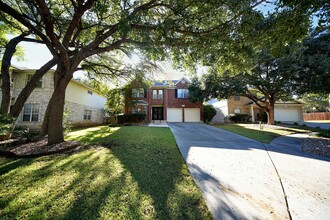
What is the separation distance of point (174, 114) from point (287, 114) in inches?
724

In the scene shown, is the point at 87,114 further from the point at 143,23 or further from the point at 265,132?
the point at 265,132

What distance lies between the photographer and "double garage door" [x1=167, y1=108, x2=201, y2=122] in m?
22.5

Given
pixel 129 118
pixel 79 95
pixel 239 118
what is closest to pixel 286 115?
pixel 239 118

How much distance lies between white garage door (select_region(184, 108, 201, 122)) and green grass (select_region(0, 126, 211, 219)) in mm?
17965

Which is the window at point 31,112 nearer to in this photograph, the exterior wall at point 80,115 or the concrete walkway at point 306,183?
the exterior wall at point 80,115

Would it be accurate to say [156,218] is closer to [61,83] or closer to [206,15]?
[206,15]

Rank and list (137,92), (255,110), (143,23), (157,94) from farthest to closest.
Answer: (255,110) → (157,94) → (137,92) → (143,23)

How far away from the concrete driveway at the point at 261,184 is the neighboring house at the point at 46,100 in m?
9.99

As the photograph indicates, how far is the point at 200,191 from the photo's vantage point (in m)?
3.07

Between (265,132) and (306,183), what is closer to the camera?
(306,183)

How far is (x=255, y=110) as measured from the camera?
2439 cm

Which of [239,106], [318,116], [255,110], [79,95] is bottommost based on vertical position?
[318,116]

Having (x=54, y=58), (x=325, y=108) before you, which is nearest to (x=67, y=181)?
(x=54, y=58)

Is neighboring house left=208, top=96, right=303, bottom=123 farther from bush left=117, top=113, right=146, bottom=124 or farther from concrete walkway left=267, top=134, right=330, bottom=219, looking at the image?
concrete walkway left=267, top=134, right=330, bottom=219
